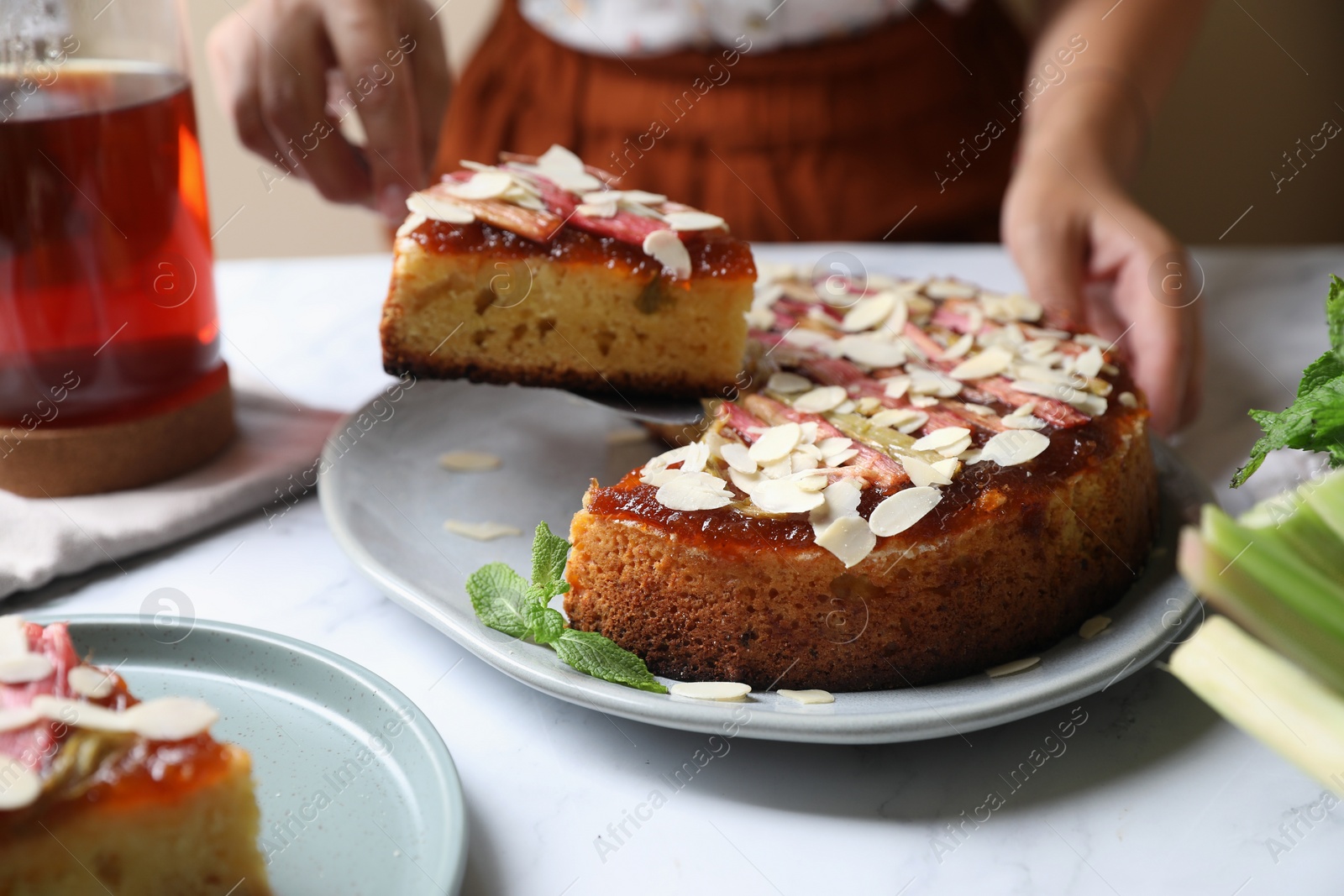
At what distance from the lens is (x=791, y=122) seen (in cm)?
237

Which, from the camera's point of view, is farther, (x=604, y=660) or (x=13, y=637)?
(x=604, y=660)

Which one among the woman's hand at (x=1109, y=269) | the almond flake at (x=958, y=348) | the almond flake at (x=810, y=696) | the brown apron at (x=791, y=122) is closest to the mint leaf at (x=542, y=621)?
the almond flake at (x=810, y=696)

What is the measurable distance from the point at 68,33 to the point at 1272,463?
1.74 metres

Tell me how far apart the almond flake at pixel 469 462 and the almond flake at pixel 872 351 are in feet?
1.70

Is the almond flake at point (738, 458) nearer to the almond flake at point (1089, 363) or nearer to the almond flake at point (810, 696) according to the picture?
the almond flake at point (810, 696)

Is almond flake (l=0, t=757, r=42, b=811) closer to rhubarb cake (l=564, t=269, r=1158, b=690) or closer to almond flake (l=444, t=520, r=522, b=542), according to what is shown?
rhubarb cake (l=564, t=269, r=1158, b=690)

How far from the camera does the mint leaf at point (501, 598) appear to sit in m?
1.22

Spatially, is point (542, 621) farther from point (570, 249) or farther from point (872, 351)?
point (872, 351)

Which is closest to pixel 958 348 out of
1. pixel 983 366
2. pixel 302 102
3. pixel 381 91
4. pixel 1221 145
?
pixel 983 366

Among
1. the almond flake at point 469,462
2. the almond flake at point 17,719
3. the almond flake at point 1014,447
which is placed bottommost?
the almond flake at point 469,462

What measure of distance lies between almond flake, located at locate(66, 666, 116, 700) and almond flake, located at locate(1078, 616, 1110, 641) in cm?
96

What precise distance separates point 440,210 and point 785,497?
0.61 m

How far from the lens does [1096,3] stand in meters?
2.23

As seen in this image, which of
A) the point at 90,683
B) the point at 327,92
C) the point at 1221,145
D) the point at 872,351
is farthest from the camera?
the point at 1221,145
